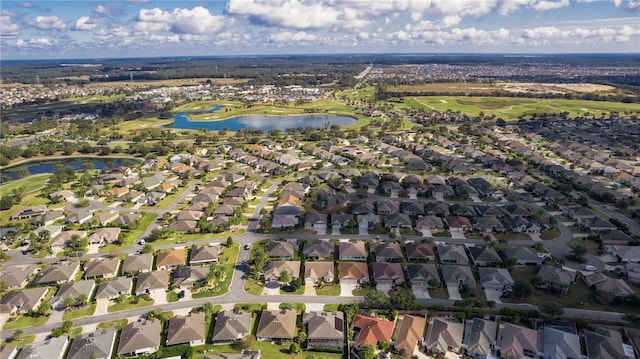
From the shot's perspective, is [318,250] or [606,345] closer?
[606,345]

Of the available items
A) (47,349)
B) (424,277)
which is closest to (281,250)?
(424,277)

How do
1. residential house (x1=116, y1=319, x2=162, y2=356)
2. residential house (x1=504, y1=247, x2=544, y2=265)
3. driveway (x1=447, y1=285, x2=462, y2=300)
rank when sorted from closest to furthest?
residential house (x1=116, y1=319, x2=162, y2=356), driveway (x1=447, y1=285, x2=462, y2=300), residential house (x1=504, y1=247, x2=544, y2=265)

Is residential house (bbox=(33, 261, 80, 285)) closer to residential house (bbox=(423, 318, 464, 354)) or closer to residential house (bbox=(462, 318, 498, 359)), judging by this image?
residential house (bbox=(423, 318, 464, 354))

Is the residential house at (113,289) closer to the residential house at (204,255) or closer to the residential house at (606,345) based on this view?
the residential house at (204,255)

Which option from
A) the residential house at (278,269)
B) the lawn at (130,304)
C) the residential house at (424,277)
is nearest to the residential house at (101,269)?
the lawn at (130,304)

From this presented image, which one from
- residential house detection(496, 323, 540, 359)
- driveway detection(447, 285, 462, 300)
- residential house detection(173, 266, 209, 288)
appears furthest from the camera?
residential house detection(173, 266, 209, 288)

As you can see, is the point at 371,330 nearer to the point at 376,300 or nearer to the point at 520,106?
the point at 376,300

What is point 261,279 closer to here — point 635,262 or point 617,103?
point 635,262

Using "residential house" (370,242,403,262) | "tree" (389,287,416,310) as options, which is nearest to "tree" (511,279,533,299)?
"tree" (389,287,416,310)
